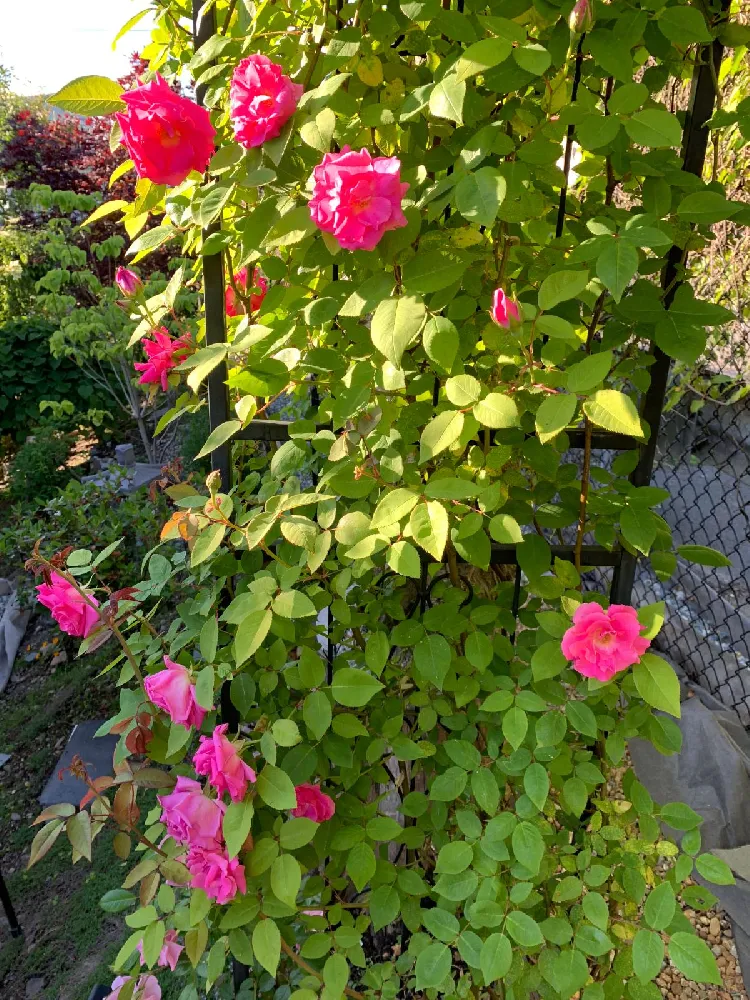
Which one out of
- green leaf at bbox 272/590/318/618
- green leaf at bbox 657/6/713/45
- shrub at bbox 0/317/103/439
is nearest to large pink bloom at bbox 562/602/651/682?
green leaf at bbox 272/590/318/618

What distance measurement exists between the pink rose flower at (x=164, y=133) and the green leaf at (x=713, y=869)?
1.13m

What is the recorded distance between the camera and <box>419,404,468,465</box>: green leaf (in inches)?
31.3

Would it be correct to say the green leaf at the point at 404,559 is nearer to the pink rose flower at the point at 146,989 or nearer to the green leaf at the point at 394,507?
the green leaf at the point at 394,507

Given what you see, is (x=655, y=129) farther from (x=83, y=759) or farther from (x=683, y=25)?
(x=83, y=759)

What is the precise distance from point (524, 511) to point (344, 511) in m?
0.27

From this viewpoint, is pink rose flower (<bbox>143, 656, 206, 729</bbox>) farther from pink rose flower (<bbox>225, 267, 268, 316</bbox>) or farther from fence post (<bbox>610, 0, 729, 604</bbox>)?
fence post (<bbox>610, 0, 729, 604</bbox>)

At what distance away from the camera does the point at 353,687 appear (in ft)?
3.12

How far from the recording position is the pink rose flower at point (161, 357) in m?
1.21

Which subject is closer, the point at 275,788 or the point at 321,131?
the point at 321,131

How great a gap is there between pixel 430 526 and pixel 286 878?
1.67ft

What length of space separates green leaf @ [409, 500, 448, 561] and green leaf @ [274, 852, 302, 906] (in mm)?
464

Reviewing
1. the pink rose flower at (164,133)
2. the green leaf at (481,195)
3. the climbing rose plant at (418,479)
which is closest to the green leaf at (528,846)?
the climbing rose plant at (418,479)

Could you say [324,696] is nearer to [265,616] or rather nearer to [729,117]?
[265,616]

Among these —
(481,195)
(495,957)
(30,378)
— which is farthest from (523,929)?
(30,378)
